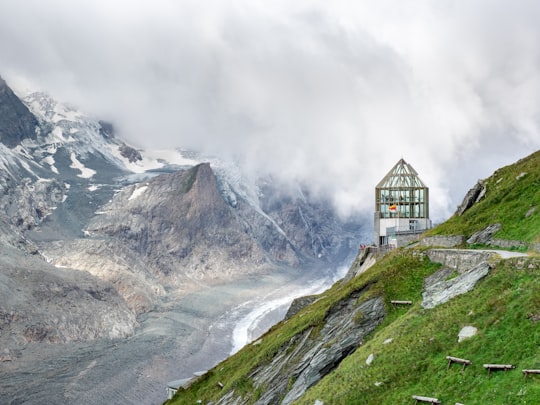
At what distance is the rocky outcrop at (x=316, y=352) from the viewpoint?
1510 inches

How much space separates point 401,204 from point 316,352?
43675 millimetres

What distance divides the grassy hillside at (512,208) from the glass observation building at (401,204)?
23.7m

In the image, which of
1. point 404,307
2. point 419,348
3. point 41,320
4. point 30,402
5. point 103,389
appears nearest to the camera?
point 419,348

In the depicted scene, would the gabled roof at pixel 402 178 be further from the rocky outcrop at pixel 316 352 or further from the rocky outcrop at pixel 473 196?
the rocky outcrop at pixel 316 352

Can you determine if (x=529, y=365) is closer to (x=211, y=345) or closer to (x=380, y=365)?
(x=380, y=365)

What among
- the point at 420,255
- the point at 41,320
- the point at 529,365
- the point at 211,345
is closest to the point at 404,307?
the point at 420,255

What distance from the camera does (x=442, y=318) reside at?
2970 centimetres

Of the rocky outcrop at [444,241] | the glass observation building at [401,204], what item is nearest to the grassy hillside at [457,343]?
the rocky outcrop at [444,241]

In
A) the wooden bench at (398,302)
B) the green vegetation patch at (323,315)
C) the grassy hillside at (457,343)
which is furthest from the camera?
the green vegetation patch at (323,315)

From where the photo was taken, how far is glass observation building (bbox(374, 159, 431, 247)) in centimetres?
7900

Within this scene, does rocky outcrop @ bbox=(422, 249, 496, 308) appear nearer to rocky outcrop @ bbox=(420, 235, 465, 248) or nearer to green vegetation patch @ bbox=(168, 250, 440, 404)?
green vegetation patch @ bbox=(168, 250, 440, 404)

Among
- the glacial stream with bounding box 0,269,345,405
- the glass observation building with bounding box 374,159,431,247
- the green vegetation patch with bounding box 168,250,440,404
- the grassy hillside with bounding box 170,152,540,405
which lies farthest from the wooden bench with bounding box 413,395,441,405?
the glacial stream with bounding box 0,269,345,405

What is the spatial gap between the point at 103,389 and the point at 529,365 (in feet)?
417

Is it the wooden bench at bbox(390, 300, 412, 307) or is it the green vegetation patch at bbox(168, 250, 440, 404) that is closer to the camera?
the wooden bench at bbox(390, 300, 412, 307)
